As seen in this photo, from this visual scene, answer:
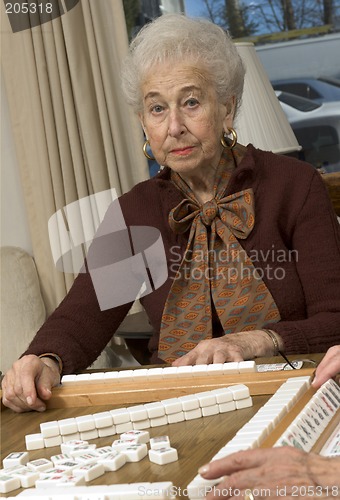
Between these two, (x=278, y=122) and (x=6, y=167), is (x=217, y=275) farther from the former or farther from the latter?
(x=6, y=167)

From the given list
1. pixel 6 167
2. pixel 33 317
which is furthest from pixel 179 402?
pixel 6 167

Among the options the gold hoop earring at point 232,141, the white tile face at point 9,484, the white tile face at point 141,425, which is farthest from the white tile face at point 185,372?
the gold hoop earring at point 232,141

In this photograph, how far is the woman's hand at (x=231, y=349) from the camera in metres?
1.95

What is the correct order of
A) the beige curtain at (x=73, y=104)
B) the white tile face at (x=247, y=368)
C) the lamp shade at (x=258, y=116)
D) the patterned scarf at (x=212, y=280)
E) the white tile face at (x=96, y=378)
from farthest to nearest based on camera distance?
1. the beige curtain at (x=73, y=104)
2. the lamp shade at (x=258, y=116)
3. the patterned scarf at (x=212, y=280)
4. the white tile face at (x=96, y=378)
5. the white tile face at (x=247, y=368)

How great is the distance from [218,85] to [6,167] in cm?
188

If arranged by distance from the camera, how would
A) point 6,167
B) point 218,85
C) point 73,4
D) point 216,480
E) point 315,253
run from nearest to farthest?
point 216,480
point 315,253
point 218,85
point 73,4
point 6,167

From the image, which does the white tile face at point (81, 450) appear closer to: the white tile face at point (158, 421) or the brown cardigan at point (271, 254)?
the white tile face at point (158, 421)

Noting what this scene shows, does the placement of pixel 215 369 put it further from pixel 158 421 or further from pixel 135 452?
pixel 135 452

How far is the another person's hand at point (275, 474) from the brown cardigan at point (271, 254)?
1.01 m

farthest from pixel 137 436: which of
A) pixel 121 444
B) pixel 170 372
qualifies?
pixel 170 372

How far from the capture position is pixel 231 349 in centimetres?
199

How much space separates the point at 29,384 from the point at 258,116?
1894 millimetres

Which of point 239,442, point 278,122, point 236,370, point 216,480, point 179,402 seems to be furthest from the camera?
point 278,122

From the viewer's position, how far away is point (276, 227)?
2453 millimetres
